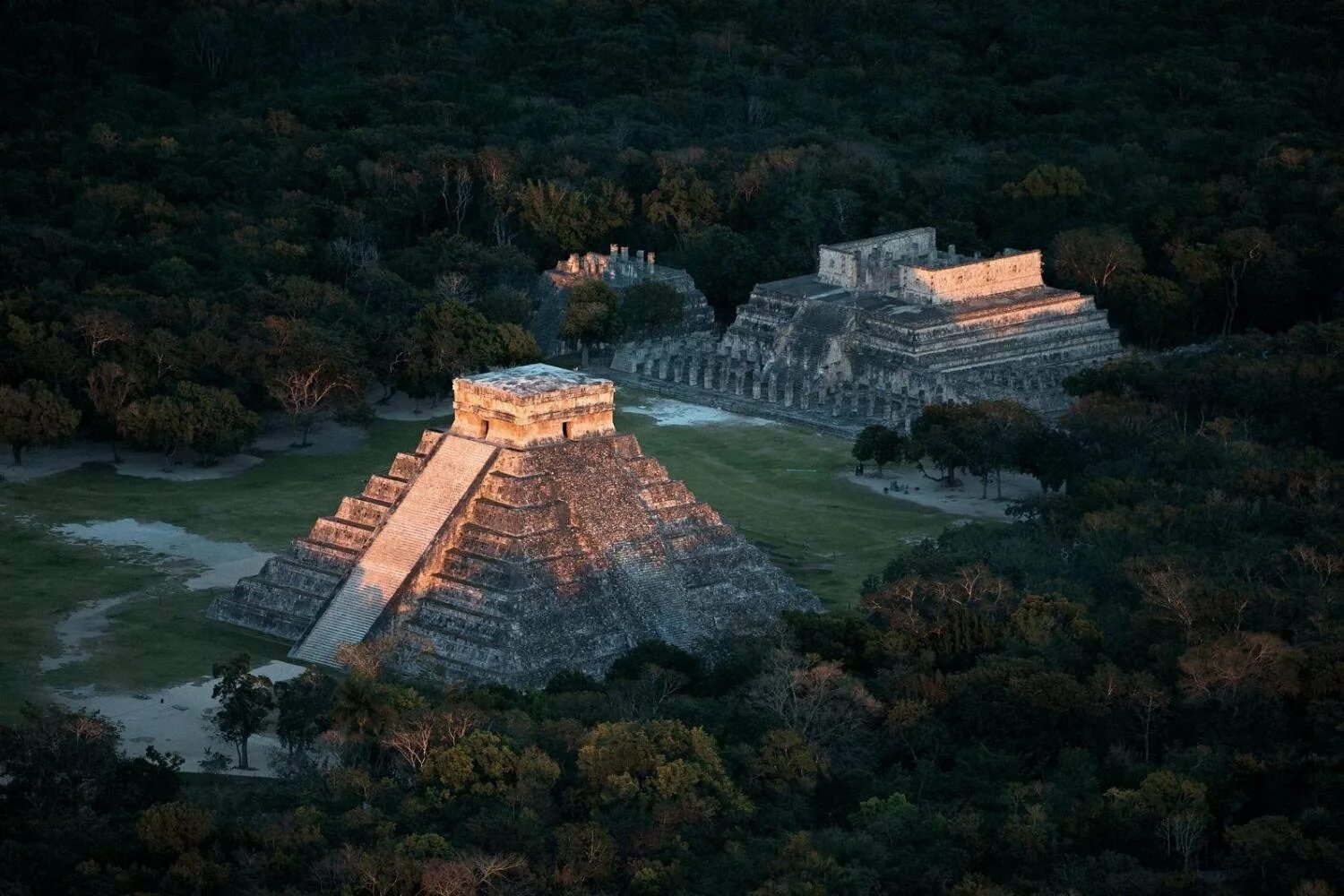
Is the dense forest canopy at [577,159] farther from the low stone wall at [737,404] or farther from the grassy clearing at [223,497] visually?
the low stone wall at [737,404]

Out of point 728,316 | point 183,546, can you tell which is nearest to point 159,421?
point 183,546

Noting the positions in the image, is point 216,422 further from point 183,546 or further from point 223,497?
point 183,546

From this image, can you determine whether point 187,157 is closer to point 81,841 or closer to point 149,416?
point 149,416

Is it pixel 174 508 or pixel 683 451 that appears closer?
pixel 174 508

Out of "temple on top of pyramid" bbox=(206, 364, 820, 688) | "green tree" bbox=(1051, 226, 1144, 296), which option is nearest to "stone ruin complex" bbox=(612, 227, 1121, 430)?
"green tree" bbox=(1051, 226, 1144, 296)

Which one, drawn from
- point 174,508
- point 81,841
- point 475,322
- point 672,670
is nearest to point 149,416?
point 174,508

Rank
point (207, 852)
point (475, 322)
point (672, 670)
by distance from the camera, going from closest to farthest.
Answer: point (207, 852) → point (672, 670) → point (475, 322)

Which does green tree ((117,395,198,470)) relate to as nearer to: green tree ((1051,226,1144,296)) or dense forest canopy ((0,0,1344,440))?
dense forest canopy ((0,0,1344,440))
